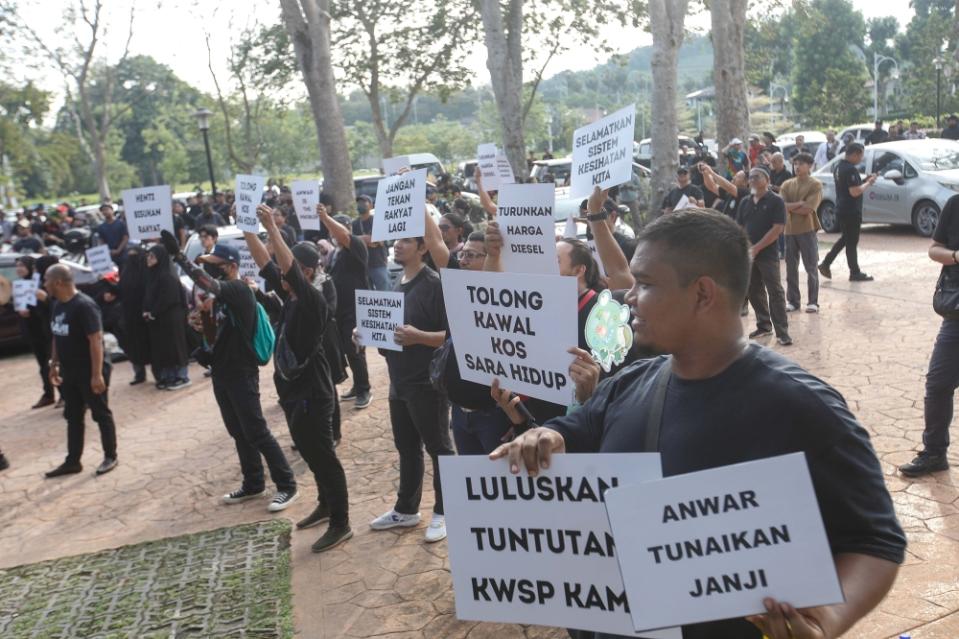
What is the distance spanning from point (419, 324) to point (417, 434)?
81 cm

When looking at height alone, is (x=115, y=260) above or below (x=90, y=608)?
above

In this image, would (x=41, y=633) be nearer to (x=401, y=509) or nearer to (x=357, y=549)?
(x=357, y=549)

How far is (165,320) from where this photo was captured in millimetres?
10945

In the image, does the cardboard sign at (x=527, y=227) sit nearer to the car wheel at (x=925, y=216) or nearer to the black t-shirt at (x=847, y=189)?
the black t-shirt at (x=847, y=189)

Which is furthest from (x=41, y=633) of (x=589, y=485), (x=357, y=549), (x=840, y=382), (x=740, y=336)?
(x=840, y=382)

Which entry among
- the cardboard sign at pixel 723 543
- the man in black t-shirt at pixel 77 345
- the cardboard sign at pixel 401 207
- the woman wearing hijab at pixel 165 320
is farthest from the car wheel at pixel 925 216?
the cardboard sign at pixel 723 543

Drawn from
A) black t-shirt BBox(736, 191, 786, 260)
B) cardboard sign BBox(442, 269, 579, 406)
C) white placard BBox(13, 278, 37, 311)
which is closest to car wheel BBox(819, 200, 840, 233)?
black t-shirt BBox(736, 191, 786, 260)

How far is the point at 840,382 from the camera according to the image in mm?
7754

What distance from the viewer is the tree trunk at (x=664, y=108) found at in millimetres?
16203

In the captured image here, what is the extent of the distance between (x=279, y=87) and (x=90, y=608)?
106ft

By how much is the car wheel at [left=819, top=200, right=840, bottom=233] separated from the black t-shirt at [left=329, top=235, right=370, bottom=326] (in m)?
12.3

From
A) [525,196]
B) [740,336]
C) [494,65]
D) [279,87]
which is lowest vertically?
[740,336]

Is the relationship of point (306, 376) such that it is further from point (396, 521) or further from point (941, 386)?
point (941, 386)

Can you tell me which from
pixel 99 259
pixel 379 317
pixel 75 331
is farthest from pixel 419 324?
pixel 99 259
